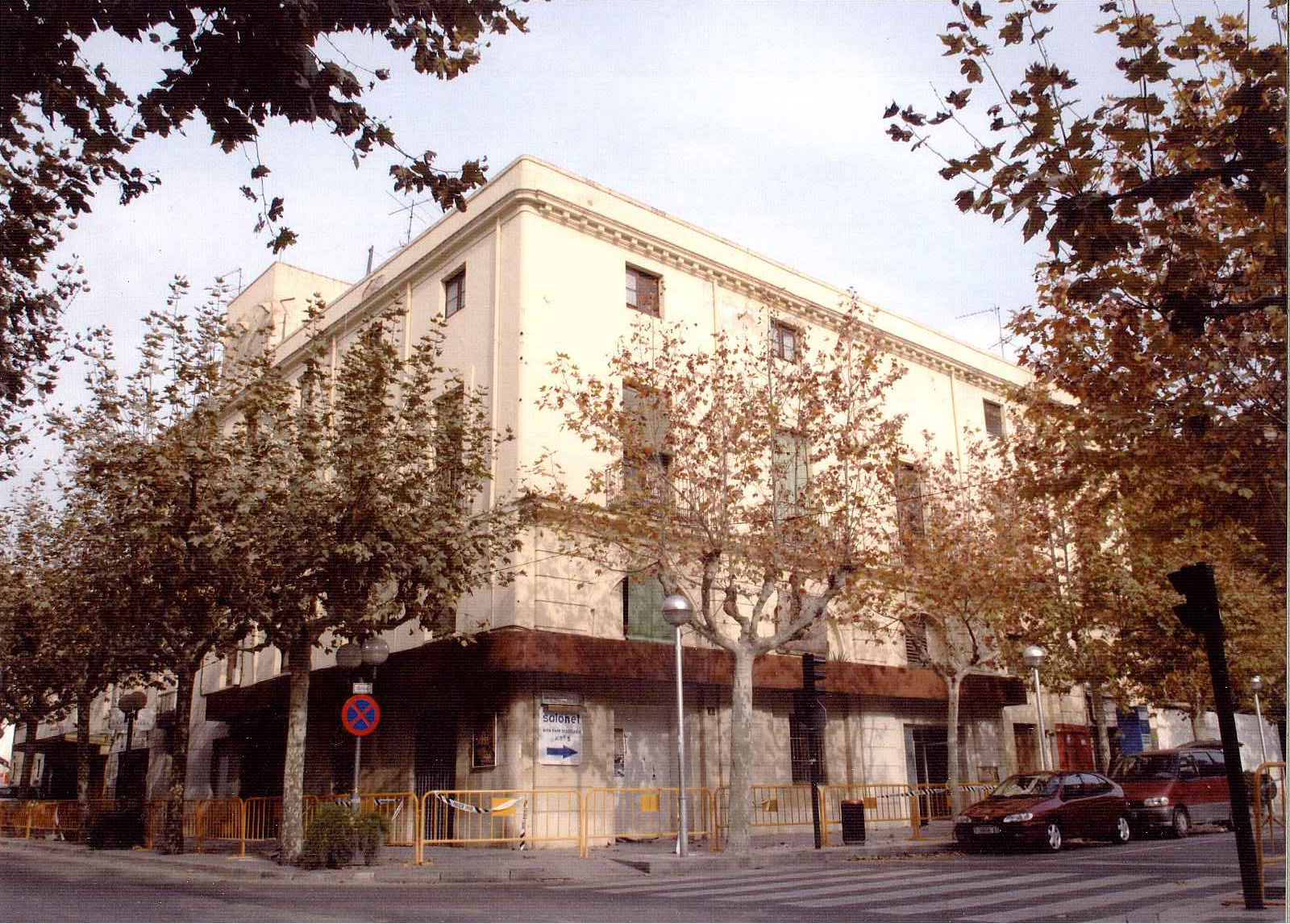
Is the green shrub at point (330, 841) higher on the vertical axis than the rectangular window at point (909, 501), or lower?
lower

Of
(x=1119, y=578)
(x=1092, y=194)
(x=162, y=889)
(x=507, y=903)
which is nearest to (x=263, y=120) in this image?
(x=1092, y=194)

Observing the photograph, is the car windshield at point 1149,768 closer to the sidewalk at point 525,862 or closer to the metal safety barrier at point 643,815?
the sidewalk at point 525,862

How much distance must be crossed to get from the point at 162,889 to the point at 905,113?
39.6ft

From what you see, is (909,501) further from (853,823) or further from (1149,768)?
(1149,768)

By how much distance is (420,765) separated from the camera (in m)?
21.1

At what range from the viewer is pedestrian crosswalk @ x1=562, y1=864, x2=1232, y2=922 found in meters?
9.32

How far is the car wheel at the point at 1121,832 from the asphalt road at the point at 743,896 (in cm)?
339

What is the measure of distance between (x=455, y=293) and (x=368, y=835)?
12436mm

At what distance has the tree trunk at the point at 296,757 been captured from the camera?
15.8 meters

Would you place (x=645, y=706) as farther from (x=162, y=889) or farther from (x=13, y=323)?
(x=13, y=323)

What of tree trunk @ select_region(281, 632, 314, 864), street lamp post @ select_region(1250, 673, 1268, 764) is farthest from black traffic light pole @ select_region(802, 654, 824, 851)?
street lamp post @ select_region(1250, 673, 1268, 764)

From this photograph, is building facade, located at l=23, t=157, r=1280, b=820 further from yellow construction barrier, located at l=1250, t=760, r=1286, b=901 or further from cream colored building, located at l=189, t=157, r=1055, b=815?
yellow construction barrier, located at l=1250, t=760, r=1286, b=901

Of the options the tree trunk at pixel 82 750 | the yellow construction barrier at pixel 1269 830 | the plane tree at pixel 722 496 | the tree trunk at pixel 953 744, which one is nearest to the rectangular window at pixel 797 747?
the tree trunk at pixel 953 744

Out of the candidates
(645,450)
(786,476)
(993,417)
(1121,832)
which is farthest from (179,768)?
(993,417)
